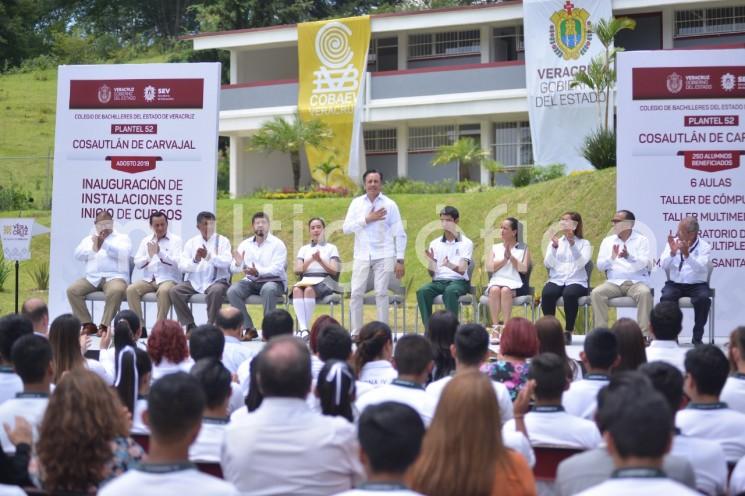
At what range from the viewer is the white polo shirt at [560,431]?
4.20m

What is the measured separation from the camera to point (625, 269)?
31.3 ft

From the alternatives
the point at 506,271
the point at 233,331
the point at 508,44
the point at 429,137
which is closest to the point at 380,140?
the point at 429,137

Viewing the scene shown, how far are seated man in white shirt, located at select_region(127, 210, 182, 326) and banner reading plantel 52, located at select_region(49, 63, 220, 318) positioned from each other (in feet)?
1.04

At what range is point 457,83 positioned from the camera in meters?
24.5

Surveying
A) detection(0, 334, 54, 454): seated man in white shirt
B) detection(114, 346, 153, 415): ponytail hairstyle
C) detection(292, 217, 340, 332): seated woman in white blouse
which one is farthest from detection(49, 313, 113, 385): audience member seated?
detection(292, 217, 340, 332): seated woman in white blouse

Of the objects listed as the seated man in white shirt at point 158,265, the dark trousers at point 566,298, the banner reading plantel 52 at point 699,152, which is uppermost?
the banner reading plantel 52 at point 699,152

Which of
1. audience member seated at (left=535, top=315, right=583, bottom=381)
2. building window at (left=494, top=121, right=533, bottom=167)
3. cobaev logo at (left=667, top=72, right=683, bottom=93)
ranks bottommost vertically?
audience member seated at (left=535, top=315, right=583, bottom=381)

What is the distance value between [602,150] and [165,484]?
1607 cm

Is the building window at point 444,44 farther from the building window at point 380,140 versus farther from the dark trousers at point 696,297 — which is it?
the dark trousers at point 696,297

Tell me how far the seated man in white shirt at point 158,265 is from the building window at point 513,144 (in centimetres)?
1589

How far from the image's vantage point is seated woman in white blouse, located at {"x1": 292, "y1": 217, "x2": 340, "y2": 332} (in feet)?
32.3

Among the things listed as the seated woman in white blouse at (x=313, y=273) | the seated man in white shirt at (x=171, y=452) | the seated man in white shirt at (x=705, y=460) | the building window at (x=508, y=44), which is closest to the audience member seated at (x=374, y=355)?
the seated man in white shirt at (x=705, y=460)

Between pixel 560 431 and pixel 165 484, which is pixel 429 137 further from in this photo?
pixel 165 484

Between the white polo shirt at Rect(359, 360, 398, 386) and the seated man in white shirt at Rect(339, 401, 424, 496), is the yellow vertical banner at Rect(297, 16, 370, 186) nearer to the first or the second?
the white polo shirt at Rect(359, 360, 398, 386)
